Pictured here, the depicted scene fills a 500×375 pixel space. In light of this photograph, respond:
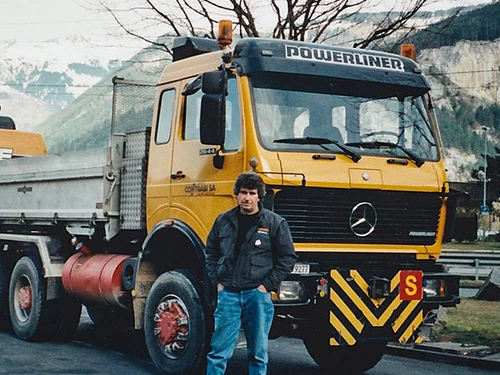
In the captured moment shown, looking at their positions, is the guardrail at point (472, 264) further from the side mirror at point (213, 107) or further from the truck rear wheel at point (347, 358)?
the side mirror at point (213, 107)

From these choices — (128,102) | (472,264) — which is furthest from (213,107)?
(472,264)

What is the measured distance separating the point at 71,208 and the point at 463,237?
14.5ft

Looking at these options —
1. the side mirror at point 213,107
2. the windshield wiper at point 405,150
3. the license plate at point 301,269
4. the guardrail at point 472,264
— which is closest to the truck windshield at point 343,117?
the windshield wiper at point 405,150

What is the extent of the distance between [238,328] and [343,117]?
2.47 metres

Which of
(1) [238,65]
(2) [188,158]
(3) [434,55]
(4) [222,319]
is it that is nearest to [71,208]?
(2) [188,158]

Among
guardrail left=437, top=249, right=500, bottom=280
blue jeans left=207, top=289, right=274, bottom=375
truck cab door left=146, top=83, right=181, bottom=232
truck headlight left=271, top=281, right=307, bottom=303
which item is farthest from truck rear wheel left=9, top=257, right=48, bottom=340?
guardrail left=437, top=249, right=500, bottom=280

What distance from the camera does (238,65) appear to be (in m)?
8.58

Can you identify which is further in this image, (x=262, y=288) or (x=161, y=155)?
(x=161, y=155)

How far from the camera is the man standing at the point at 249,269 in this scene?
7344 millimetres

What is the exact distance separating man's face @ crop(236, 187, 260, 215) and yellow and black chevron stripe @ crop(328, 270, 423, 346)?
138 centimetres

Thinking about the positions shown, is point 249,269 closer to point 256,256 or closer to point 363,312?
point 256,256

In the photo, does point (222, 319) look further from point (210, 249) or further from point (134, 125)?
point (134, 125)

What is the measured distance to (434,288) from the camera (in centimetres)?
899

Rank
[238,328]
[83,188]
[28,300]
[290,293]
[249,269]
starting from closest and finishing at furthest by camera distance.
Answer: [249,269], [238,328], [290,293], [83,188], [28,300]
